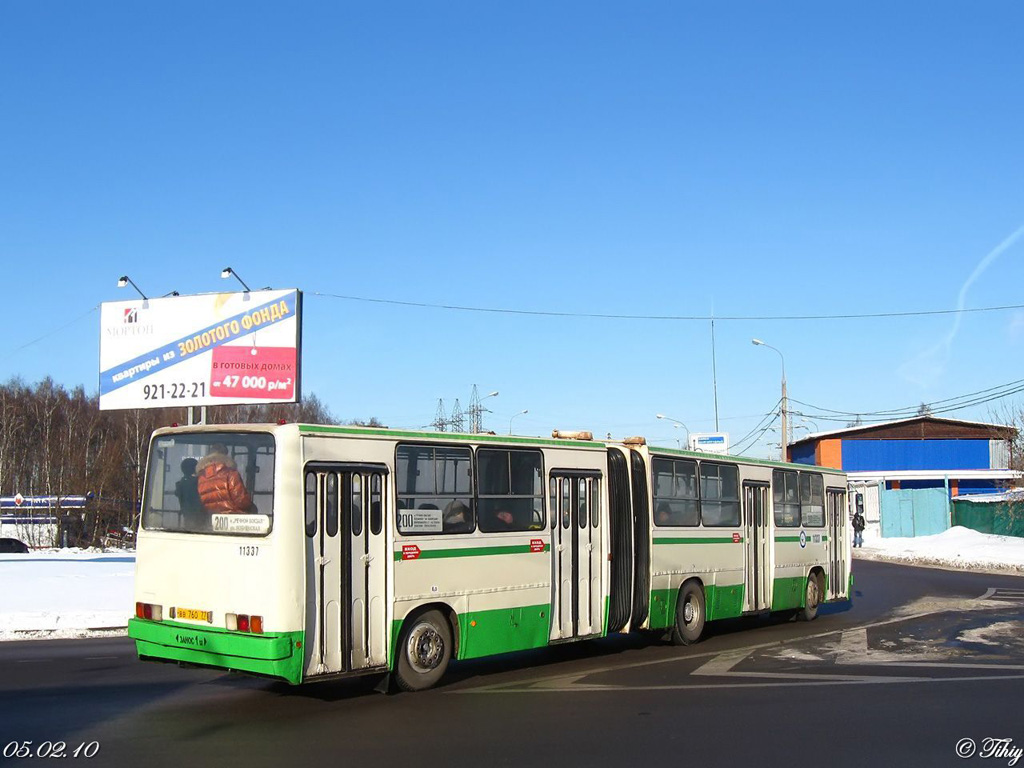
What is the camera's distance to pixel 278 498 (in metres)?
9.53

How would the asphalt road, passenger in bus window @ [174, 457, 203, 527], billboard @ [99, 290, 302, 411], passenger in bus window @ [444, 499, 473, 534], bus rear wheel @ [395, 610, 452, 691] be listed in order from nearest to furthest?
the asphalt road, passenger in bus window @ [174, 457, 203, 527], bus rear wheel @ [395, 610, 452, 691], passenger in bus window @ [444, 499, 473, 534], billboard @ [99, 290, 302, 411]

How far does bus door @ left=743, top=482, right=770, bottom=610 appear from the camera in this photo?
54.7 feet

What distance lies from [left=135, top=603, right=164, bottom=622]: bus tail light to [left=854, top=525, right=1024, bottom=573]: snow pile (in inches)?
1253

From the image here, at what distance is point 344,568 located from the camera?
9930 mm

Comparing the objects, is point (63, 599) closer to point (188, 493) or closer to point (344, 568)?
point (188, 493)

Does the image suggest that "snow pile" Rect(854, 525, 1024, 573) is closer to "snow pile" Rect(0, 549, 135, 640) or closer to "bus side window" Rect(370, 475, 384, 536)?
"snow pile" Rect(0, 549, 135, 640)

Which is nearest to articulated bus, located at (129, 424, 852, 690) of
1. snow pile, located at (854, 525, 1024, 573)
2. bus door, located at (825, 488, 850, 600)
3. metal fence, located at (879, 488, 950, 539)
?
bus door, located at (825, 488, 850, 600)

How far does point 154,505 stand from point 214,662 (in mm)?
1919

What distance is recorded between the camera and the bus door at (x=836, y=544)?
19.7 m

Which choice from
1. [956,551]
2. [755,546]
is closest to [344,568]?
[755,546]

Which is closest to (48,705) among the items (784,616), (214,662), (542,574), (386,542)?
(214,662)

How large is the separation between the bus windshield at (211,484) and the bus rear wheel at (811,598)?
12.0 metres

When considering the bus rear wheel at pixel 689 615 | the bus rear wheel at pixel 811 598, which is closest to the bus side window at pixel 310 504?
the bus rear wheel at pixel 689 615

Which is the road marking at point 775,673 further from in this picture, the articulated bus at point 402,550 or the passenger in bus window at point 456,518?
the passenger in bus window at point 456,518
